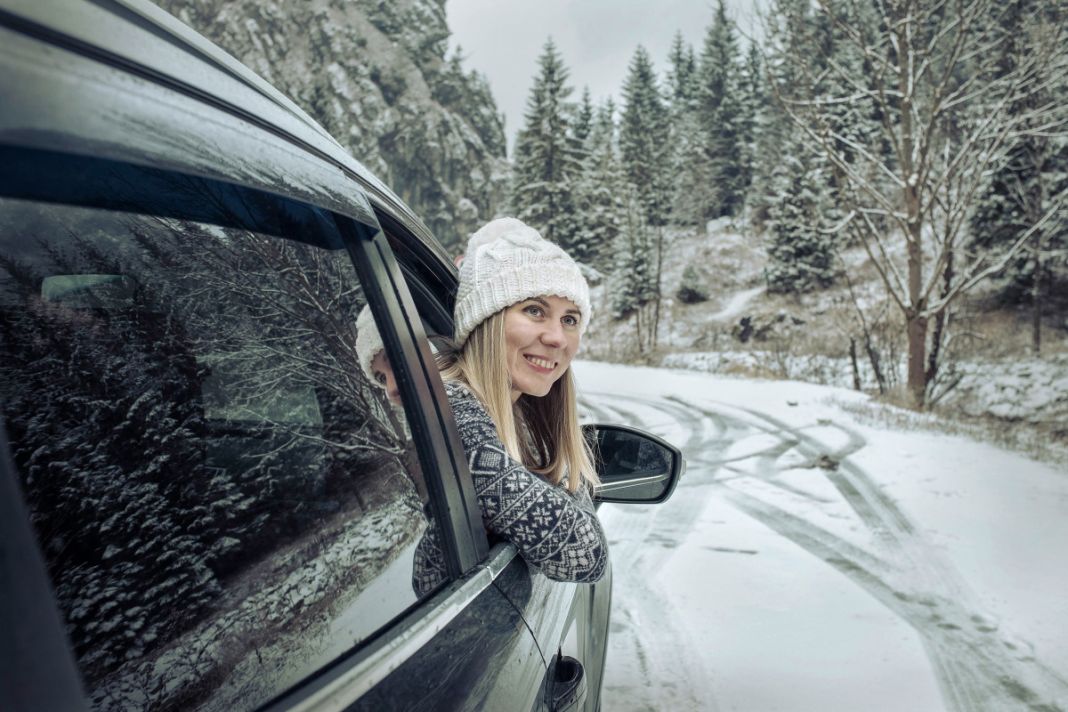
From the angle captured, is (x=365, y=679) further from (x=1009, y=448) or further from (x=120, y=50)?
(x=1009, y=448)

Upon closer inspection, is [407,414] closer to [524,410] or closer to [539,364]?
[539,364]

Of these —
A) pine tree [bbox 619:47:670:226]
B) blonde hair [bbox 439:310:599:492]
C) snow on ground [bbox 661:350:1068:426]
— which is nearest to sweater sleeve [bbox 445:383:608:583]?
blonde hair [bbox 439:310:599:492]

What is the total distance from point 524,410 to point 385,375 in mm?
843

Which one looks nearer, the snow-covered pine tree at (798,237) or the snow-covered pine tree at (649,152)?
the snow-covered pine tree at (798,237)

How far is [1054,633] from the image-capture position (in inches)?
121

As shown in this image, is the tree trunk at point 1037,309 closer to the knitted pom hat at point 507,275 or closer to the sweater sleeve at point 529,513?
the knitted pom hat at point 507,275

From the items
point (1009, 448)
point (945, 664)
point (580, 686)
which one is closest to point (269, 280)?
point (580, 686)

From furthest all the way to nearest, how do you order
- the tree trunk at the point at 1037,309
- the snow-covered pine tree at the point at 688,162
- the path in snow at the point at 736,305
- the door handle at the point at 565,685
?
the snow-covered pine tree at the point at 688,162, the path in snow at the point at 736,305, the tree trunk at the point at 1037,309, the door handle at the point at 565,685

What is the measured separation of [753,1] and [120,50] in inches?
430

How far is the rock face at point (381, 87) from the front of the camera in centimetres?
5069

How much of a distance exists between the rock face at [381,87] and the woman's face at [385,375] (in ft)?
163

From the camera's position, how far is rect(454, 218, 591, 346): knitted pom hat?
153 centimetres

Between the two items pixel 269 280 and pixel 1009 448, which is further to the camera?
pixel 1009 448

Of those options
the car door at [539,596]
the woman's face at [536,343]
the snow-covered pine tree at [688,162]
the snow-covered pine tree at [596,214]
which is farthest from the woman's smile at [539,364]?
the snow-covered pine tree at [688,162]
